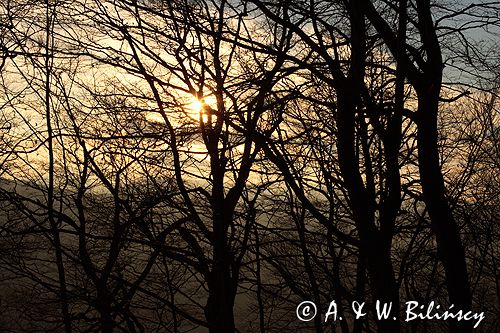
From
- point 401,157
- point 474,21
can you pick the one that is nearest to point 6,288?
point 401,157

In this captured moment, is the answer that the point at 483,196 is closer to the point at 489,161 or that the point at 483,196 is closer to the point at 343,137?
the point at 489,161

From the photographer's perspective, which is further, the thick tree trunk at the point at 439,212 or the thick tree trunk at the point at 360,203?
the thick tree trunk at the point at 439,212

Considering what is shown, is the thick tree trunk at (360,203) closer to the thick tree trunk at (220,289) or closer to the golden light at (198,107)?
the golden light at (198,107)

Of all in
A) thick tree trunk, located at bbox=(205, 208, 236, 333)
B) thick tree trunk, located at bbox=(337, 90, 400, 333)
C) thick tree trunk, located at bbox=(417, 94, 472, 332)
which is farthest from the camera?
thick tree trunk, located at bbox=(205, 208, 236, 333)

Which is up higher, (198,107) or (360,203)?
(198,107)

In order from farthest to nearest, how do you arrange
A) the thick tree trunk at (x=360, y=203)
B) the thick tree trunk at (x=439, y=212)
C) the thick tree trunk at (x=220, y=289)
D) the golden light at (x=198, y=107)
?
the thick tree trunk at (x=220, y=289), the golden light at (x=198, y=107), the thick tree trunk at (x=439, y=212), the thick tree trunk at (x=360, y=203)

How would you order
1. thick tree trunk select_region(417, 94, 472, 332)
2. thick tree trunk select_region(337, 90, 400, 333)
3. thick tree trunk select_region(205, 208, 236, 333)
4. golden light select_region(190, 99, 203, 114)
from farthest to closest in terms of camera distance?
thick tree trunk select_region(205, 208, 236, 333) < golden light select_region(190, 99, 203, 114) < thick tree trunk select_region(417, 94, 472, 332) < thick tree trunk select_region(337, 90, 400, 333)

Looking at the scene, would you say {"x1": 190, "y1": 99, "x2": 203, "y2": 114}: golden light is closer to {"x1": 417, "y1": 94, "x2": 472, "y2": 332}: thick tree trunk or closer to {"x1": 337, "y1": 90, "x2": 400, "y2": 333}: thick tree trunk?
{"x1": 337, "y1": 90, "x2": 400, "y2": 333}: thick tree trunk

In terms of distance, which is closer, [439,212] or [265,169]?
[439,212]

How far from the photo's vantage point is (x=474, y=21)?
4.72 m

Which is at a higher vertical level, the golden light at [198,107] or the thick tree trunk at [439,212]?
the golden light at [198,107]

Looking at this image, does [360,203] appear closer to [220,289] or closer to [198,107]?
[198,107]

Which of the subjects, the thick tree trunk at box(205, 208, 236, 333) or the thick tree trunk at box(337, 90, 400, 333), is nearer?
the thick tree trunk at box(337, 90, 400, 333)

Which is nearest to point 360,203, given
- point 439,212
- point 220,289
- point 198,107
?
point 439,212
